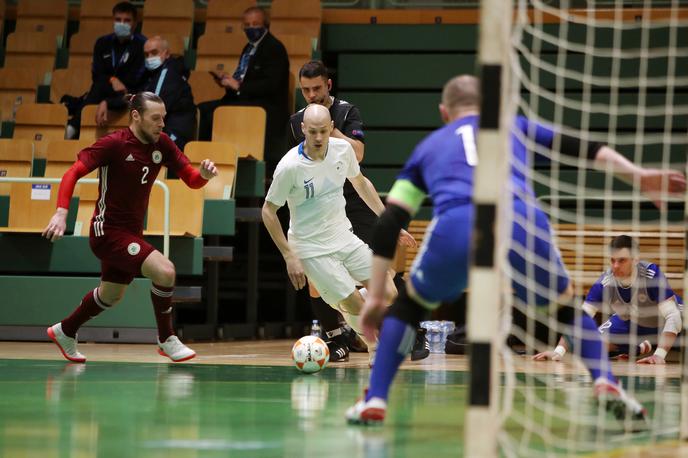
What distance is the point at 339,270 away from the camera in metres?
7.10

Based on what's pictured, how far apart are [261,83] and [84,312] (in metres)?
4.40

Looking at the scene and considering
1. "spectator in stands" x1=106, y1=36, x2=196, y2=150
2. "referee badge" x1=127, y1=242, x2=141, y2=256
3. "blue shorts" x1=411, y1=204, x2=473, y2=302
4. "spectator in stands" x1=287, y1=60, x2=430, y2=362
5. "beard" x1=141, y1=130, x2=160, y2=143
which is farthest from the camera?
"spectator in stands" x1=106, y1=36, x2=196, y2=150

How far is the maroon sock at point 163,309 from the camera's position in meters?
7.54

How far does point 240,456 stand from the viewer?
11.8ft

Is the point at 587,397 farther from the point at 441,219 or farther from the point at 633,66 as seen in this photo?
the point at 633,66

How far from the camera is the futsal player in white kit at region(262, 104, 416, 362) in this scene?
6.93 meters

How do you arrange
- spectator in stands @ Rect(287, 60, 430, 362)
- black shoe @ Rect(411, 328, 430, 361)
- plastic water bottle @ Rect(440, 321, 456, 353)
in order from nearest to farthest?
spectator in stands @ Rect(287, 60, 430, 362) → black shoe @ Rect(411, 328, 430, 361) → plastic water bottle @ Rect(440, 321, 456, 353)

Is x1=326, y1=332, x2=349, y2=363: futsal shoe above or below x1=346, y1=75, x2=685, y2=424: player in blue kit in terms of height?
below

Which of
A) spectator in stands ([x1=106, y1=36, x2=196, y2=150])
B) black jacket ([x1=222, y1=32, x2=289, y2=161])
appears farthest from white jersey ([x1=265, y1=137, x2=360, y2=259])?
black jacket ([x1=222, y1=32, x2=289, y2=161])

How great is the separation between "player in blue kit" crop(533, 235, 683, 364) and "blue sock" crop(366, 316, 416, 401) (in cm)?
458

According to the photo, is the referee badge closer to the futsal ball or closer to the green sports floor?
the green sports floor

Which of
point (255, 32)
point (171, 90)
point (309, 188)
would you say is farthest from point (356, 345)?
point (255, 32)

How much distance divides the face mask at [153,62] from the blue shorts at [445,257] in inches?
294

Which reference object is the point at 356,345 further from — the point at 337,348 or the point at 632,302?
the point at 632,302
